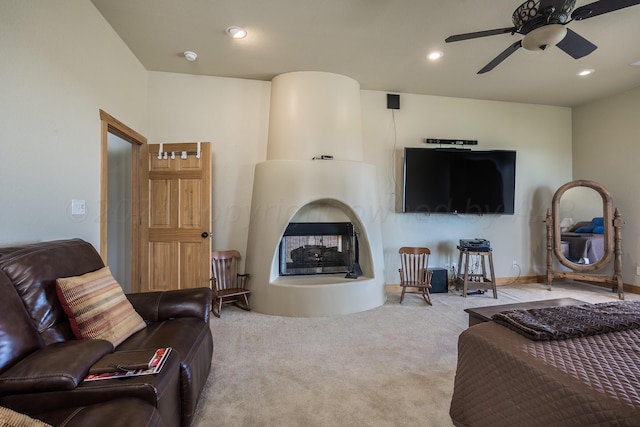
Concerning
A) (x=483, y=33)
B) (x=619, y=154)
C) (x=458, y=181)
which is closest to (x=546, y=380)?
(x=483, y=33)

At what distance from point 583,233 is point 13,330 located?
621cm

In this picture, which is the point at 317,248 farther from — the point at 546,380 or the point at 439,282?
the point at 546,380

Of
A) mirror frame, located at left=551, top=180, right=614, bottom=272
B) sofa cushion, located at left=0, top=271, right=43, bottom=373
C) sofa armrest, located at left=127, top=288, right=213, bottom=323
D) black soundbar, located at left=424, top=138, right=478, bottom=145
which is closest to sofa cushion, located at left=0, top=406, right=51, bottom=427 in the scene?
sofa cushion, located at left=0, top=271, right=43, bottom=373

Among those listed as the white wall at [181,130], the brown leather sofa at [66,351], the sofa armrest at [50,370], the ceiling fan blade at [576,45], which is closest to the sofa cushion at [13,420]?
the brown leather sofa at [66,351]

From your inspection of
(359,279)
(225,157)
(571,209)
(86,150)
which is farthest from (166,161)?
(571,209)

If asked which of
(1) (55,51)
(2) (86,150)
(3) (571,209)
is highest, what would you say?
(1) (55,51)

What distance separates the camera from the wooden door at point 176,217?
3.42m

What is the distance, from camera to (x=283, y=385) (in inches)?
77.5

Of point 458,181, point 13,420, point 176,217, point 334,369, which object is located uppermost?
point 458,181

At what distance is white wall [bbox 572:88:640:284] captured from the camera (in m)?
4.20

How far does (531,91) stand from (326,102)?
3082 millimetres

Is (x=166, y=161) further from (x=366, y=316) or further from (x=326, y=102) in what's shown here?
(x=366, y=316)

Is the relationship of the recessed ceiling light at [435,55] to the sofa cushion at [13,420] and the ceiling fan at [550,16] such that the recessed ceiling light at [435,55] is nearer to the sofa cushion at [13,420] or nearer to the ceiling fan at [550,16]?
the ceiling fan at [550,16]

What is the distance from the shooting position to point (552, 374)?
3.53 feet
